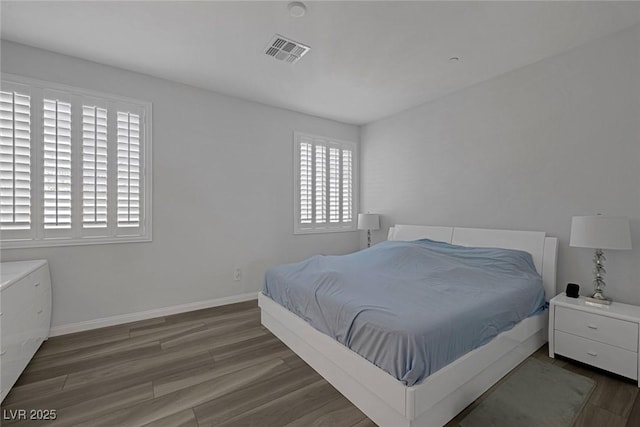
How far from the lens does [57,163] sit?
2.70 m

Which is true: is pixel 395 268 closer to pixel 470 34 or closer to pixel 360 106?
pixel 470 34

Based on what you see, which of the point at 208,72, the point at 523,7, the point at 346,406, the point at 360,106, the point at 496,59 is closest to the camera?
the point at 346,406

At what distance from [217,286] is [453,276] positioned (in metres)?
2.78

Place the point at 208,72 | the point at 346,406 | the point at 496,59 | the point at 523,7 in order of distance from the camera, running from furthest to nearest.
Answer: the point at 208,72 → the point at 496,59 → the point at 523,7 → the point at 346,406

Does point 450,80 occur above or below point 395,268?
above

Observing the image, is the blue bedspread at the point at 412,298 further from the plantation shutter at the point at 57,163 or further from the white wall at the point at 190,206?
the plantation shutter at the point at 57,163

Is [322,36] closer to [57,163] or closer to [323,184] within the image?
[323,184]

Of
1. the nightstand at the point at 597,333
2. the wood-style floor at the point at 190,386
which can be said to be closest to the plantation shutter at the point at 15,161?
the wood-style floor at the point at 190,386

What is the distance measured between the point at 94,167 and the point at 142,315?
1.66 m

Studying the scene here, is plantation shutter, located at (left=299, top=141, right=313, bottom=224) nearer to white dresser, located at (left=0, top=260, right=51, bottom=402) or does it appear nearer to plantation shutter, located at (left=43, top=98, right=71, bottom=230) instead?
plantation shutter, located at (left=43, top=98, right=71, bottom=230)

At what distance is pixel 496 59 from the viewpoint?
111 inches

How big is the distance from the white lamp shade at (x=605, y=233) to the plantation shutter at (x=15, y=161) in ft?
15.8

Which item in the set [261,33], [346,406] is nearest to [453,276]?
[346,406]

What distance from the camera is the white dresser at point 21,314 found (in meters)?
1.77
